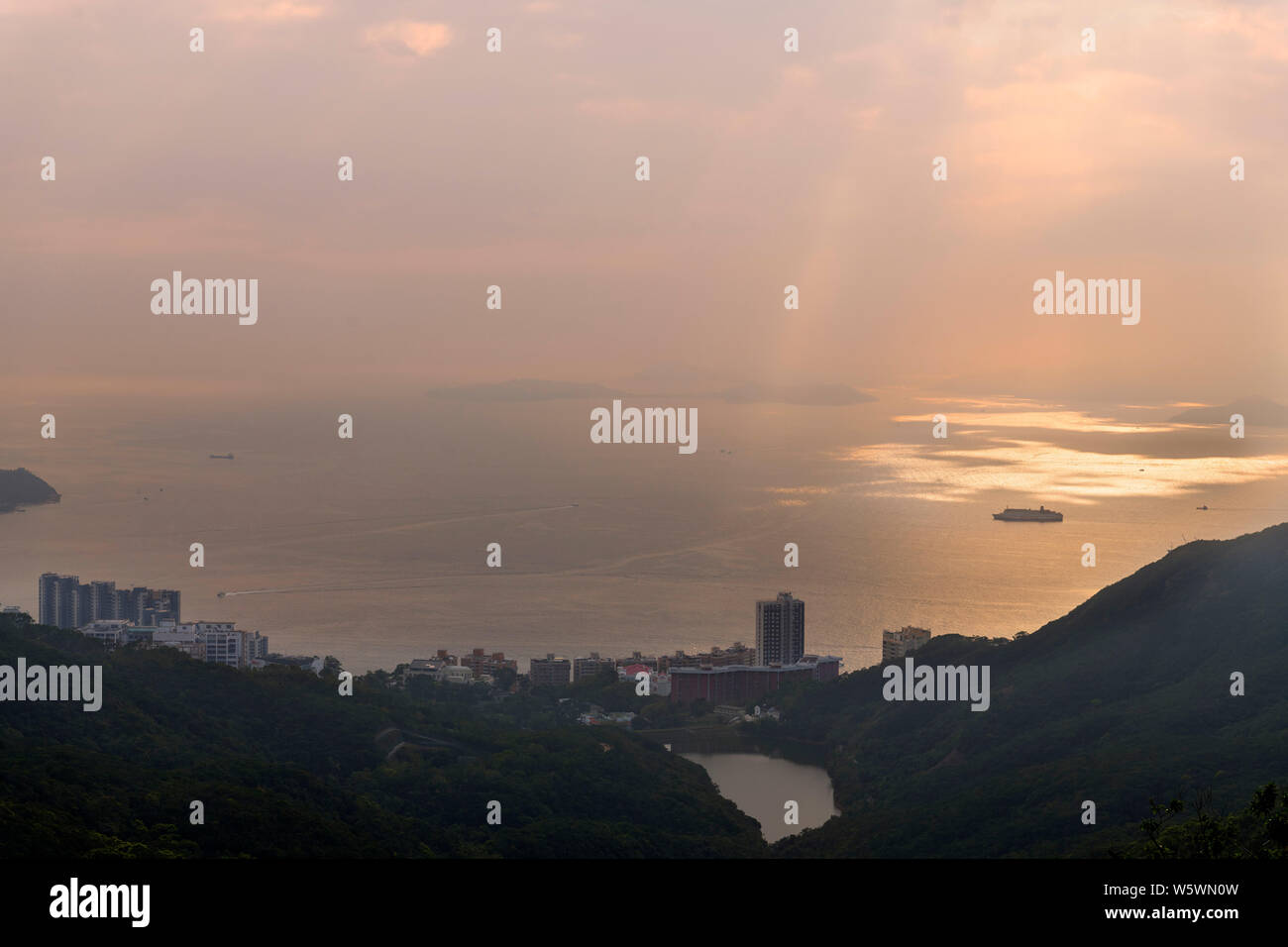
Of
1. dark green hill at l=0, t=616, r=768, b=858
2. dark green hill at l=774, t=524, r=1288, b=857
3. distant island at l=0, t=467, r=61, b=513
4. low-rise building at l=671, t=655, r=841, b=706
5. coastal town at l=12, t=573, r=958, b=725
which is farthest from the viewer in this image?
distant island at l=0, t=467, r=61, b=513

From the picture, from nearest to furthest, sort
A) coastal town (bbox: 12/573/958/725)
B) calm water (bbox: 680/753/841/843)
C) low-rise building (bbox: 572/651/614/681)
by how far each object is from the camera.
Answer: calm water (bbox: 680/753/841/843), coastal town (bbox: 12/573/958/725), low-rise building (bbox: 572/651/614/681)

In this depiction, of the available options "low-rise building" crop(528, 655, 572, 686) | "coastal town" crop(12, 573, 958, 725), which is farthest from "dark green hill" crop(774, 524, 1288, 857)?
"low-rise building" crop(528, 655, 572, 686)

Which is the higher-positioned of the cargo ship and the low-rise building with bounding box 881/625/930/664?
the cargo ship

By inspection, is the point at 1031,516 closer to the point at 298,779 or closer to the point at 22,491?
the point at 298,779

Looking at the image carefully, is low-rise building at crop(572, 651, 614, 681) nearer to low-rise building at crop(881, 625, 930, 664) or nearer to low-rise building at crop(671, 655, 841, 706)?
low-rise building at crop(671, 655, 841, 706)

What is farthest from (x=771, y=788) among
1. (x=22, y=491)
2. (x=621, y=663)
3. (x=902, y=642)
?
(x=22, y=491)

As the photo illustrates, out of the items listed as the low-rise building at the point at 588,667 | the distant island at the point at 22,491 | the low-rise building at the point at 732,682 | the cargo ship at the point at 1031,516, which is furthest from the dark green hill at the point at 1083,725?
the distant island at the point at 22,491
